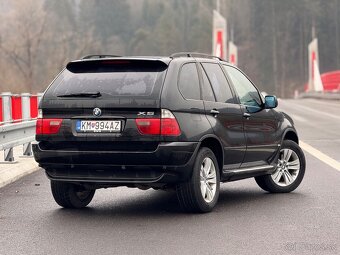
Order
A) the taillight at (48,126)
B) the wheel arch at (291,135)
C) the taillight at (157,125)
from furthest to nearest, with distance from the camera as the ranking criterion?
the wheel arch at (291,135) < the taillight at (48,126) < the taillight at (157,125)

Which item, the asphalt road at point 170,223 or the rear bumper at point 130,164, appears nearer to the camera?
the asphalt road at point 170,223

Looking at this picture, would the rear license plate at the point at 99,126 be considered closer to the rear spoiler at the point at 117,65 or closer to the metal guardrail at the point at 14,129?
the rear spoiler at the point at 117,65

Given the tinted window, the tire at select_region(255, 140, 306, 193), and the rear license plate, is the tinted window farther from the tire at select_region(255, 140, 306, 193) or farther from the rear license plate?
the tire at select_region(255, 140, 306, 193)

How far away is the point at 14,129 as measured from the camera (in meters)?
12.0

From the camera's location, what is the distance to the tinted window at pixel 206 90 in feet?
27.5

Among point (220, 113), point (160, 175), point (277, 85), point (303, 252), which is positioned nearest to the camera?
point (303, 252)

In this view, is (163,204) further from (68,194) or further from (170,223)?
(170,223)

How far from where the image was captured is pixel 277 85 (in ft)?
422

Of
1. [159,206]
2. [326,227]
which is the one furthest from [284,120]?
[326,227]

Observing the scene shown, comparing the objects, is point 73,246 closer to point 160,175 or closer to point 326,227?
point 160,175

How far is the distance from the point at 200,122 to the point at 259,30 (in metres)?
129

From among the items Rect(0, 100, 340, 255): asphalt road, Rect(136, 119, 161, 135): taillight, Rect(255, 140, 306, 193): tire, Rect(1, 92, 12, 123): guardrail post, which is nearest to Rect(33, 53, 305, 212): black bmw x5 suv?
Rect(136, 119, 161, 135): taillight

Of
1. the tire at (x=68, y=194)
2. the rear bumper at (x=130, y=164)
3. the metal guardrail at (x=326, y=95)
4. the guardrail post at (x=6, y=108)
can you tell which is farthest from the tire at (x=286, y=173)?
the metal guardrail at (x=326, y=95)

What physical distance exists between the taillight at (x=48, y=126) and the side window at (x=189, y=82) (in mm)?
1262
